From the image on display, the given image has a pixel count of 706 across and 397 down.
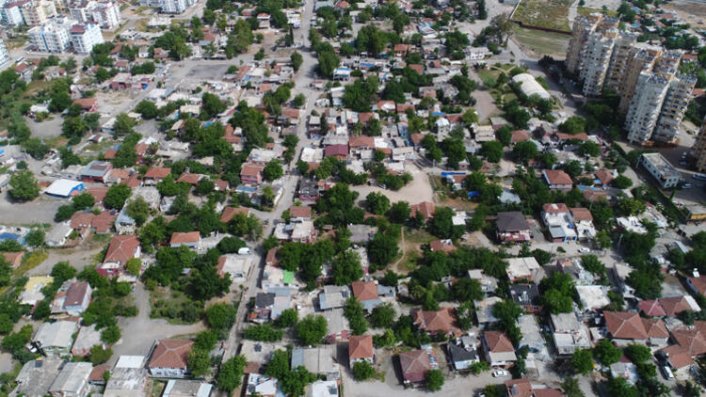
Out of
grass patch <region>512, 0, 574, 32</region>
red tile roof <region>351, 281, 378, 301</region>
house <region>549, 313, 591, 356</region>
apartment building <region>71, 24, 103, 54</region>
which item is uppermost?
apartment building <region>71, 24, 103, 54</region>

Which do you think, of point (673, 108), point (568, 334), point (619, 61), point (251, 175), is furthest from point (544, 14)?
point (568, 334)

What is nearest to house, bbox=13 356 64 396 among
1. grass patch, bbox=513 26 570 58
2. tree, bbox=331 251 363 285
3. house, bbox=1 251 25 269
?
house, bbox=1 251 25 269

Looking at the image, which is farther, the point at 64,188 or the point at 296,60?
the point at 296,60

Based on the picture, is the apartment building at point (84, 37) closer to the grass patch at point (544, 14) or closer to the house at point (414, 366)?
the grass patch at point (544, 14)

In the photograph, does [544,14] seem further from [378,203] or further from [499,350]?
[499,350]

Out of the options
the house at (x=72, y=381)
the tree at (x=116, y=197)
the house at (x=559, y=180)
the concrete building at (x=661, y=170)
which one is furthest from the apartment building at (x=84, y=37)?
the concrete building at (x=661, y=170)

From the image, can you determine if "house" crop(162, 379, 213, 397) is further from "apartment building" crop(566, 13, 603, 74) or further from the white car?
"apartment building" crop(566, 13, 603, 74)
